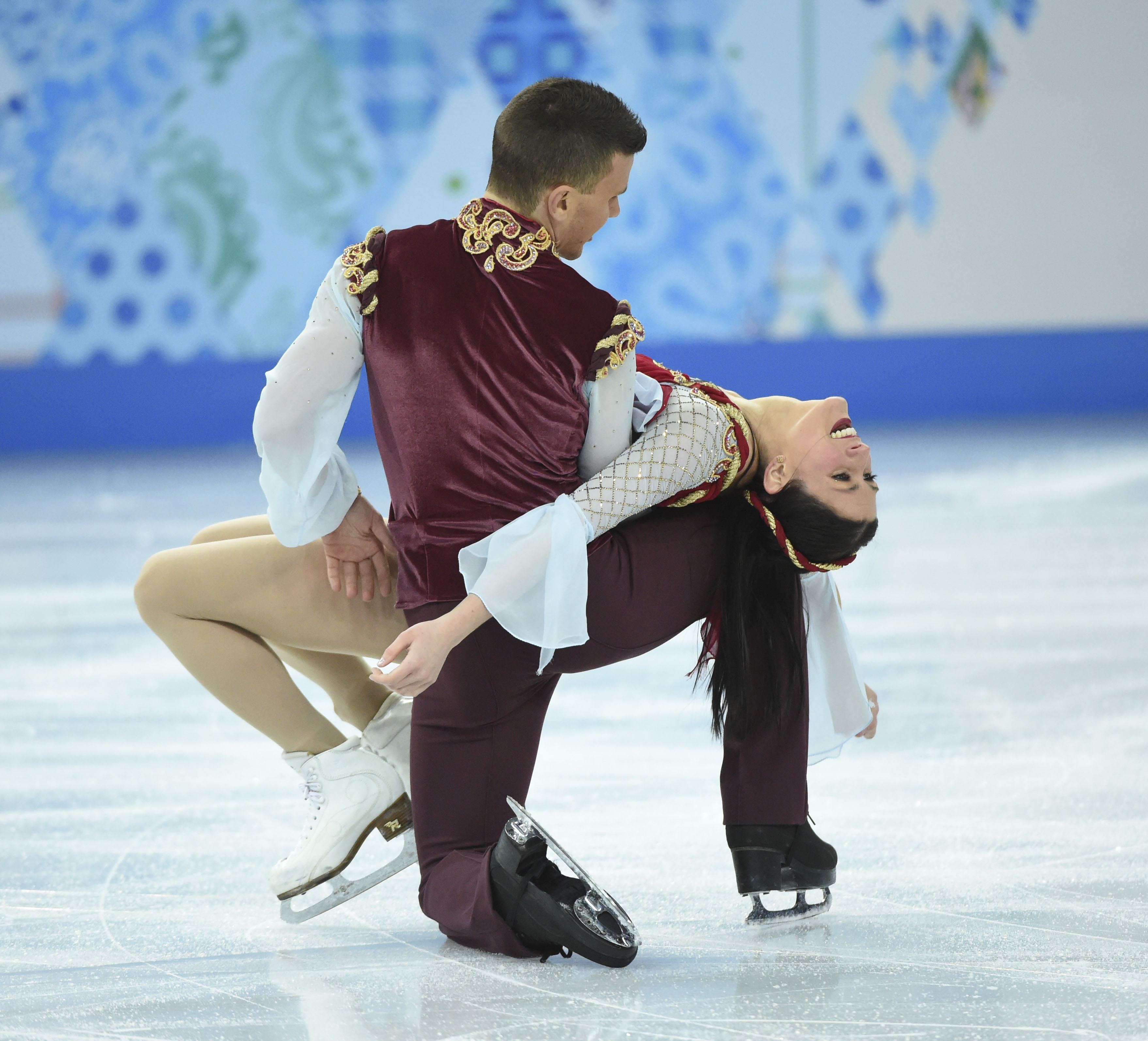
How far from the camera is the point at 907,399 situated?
9422mm

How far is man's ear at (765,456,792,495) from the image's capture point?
5.67 feet

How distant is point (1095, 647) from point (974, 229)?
22.7 feet

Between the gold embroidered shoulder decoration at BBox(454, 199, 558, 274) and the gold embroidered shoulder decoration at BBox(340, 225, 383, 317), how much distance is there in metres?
0.10

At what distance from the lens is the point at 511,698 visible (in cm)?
172

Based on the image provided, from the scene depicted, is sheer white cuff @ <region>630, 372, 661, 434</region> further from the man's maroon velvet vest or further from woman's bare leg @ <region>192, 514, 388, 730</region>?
woman's bare leg @ <region>192, 514, 388, 730</region>

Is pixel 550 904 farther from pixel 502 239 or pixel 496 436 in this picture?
pixel 502 239

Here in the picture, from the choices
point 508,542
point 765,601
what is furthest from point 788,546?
point 508,542

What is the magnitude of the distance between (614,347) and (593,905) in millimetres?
604

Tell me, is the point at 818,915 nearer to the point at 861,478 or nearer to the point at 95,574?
the point at 861,478

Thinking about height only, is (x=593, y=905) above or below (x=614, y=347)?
below

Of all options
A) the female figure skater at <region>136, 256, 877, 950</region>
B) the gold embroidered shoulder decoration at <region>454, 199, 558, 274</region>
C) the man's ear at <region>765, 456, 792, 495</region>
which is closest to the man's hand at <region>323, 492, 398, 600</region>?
the female figure skater at <region>136, 256, 877, 950</region>

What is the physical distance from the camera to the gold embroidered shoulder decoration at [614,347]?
1628 millimetres

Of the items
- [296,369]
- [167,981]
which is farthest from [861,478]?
[167,981]

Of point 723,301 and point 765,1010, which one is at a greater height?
point 765,1010
